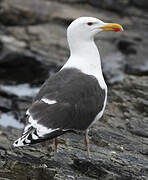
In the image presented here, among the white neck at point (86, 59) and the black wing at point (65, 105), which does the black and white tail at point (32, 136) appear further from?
the white neck at point (86, 59)

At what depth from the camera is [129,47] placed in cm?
1485

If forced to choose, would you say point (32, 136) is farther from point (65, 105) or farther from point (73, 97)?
point (73, 97)

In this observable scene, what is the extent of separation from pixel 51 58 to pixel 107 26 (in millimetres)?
6675

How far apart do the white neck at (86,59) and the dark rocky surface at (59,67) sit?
1117mm

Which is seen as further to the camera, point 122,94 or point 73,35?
point 122,94

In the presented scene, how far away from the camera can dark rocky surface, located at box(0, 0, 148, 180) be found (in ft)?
21.1

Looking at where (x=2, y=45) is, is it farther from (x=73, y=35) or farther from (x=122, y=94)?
(x=73, y=35)

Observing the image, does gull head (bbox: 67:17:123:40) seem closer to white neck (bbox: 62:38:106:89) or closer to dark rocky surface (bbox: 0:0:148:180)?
white neck (bbox: 62:38:106:89)

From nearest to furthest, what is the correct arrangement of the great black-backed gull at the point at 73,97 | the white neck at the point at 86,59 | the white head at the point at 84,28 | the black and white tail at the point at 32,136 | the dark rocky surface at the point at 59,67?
1. the black and white tail at the point at 32,136
2. the great black-backed gull at the point at 73,97
3. the dark rocky surface at the point at 59,67
4. the white neck at the point at 86,59
5. the white head at the point at 84,28

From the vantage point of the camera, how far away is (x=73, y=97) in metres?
6.15

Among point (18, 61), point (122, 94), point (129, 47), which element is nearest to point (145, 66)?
point (129, 47)

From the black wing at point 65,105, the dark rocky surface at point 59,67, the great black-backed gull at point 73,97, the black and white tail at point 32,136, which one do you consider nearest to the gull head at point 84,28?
the great black-backed gull at point 73,97

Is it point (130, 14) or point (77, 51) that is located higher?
point (77, 51)

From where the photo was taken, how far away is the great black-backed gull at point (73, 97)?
5.86m
